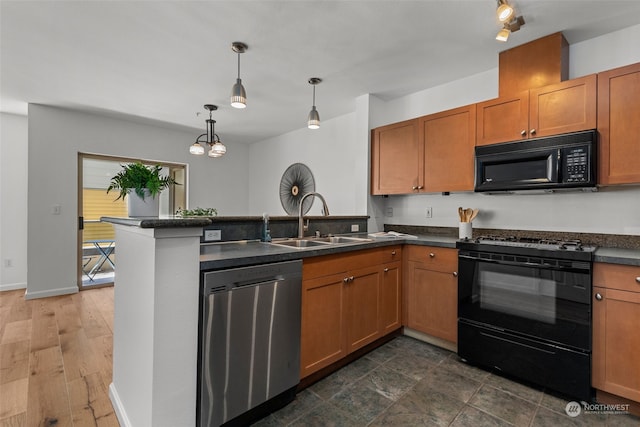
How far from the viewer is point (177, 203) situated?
17.7 feet

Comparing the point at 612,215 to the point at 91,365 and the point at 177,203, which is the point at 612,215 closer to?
the point at 91,365

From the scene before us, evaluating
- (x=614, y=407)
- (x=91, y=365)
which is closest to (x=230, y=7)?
(x=91, y=365)

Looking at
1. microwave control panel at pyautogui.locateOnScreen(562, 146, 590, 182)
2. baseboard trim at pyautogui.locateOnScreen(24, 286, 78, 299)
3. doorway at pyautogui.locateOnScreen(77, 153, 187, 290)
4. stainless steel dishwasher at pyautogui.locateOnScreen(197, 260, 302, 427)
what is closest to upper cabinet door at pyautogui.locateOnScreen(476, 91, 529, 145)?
microwave control panel at pyautogui.locateOnScreen(562, 146, 590, 182)

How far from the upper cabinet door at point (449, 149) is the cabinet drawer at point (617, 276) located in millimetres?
1041

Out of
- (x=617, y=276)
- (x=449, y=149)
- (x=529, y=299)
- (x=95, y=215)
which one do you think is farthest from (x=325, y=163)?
(x=95, y=215)

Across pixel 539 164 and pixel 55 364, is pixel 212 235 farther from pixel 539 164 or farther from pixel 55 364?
pixel 539 164

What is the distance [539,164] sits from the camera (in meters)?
2.18

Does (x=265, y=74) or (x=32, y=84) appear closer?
(x=265, y=74)

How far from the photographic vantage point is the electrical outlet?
2.06 metres

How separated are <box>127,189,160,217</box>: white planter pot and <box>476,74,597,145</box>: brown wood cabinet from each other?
249 cm

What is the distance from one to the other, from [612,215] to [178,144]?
562 centimetres

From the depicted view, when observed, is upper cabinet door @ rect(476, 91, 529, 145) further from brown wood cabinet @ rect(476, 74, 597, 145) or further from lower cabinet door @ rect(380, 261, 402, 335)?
lower cabinet door @ rect(380, 261, 402, 335)

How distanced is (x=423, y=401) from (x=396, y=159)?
2152mm

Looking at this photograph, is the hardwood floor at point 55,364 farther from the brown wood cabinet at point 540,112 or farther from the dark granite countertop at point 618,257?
the brown wood cabinet at point 540,112
